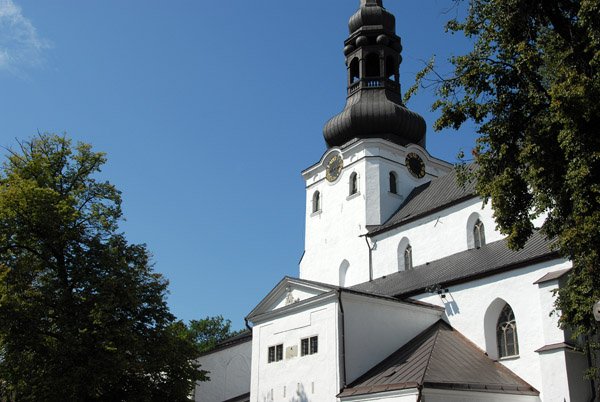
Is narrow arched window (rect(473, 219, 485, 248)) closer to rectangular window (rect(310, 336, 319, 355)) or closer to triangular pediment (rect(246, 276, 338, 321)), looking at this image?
triangular pediment (rect(246, 276, 338, 321))

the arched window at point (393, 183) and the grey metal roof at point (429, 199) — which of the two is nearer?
the grey metal roof at point (429, 199)

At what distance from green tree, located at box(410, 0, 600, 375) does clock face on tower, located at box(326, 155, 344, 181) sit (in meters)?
19.1

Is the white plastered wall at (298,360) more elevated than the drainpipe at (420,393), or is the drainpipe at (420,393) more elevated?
the white plastered wall at (298,360)

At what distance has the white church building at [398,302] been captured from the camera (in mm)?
17312

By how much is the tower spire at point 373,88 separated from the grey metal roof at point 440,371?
1485 centimetres

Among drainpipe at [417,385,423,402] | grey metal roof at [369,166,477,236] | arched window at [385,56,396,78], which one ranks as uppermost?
arched window at [385,56,396,78]

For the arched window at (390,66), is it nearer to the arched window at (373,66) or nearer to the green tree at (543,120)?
the arched window at (373,66)

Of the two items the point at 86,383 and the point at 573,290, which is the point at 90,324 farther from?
the point at 573,290

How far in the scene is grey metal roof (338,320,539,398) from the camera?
54.3ft

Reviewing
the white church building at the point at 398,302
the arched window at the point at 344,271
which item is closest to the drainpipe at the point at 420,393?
the white church building at the point at 398,302

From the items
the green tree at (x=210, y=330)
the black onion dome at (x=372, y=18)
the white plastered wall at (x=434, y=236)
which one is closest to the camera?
the white plastered wall at (x=434, y=236)

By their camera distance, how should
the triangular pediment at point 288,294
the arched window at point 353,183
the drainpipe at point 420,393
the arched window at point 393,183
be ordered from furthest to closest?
the arched window at point 353,183
the arched window at point 393,183
the triangular pediment at point 288,294
the drainpipe at point 420,393

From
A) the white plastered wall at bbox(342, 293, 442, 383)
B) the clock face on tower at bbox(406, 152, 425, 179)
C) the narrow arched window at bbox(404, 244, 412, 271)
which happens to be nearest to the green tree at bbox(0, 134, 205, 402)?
the white plastered wall at bbox(342, 293, 442, 383)

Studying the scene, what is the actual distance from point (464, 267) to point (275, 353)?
7.46 m
